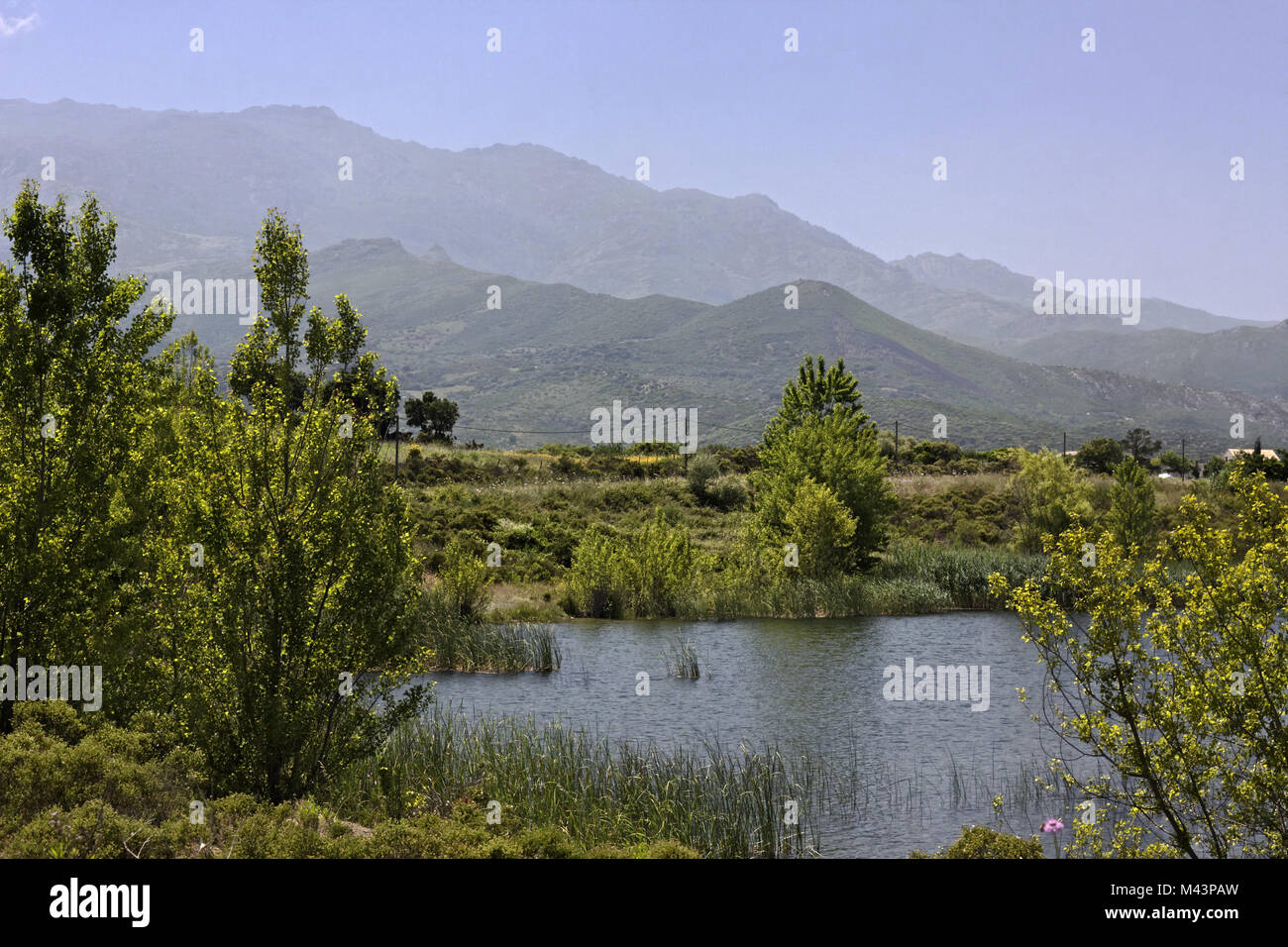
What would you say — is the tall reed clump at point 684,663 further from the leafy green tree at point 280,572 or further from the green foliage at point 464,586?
the leafy green tree at point 280,572

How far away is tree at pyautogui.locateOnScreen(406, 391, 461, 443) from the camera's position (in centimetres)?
9506

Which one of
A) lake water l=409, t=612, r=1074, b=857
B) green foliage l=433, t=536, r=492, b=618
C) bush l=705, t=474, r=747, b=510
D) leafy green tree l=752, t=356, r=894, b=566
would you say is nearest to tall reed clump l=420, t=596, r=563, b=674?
lake water l=409, t=612, r=1074, b=857

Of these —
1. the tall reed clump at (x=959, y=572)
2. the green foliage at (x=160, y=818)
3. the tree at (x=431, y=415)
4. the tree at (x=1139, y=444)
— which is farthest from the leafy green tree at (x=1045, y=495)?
the tree at (x=1139, y=444)

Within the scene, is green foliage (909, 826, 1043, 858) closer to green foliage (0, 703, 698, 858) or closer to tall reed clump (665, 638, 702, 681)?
green foliage (0, 703, 698, 858)

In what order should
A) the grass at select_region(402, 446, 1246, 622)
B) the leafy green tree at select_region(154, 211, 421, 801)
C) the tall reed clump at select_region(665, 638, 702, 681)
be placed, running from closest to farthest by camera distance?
the leafy green tree at select_region(154, 211, 421, 801) < the tall reed clump at select_region(665, 638, 702, 681) < the grass at select_region(402, 446, 1246, 622)

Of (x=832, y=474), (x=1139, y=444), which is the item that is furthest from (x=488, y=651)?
(x=1139, y=444)

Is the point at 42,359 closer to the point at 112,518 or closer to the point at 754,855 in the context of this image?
the point at 112,518

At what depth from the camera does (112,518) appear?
44.7 feet

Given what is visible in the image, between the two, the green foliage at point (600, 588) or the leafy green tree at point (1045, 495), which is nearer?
the green foliage at point (600, 588)

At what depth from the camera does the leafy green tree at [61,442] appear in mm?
12992

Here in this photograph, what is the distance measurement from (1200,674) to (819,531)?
33991 mm

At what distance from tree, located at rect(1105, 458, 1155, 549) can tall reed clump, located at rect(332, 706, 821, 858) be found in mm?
33857

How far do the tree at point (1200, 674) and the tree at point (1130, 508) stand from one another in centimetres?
3846

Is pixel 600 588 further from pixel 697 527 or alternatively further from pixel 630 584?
pixel 697 527
